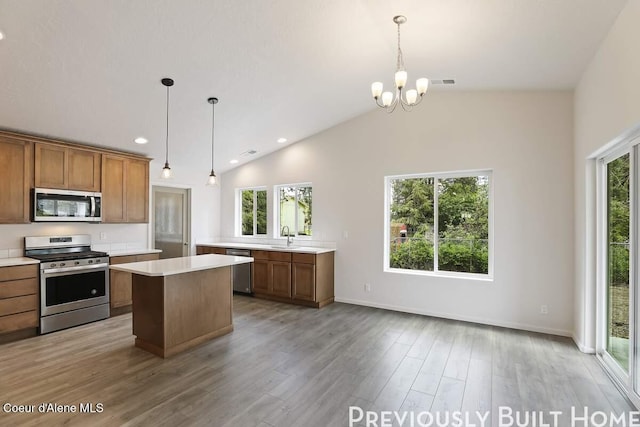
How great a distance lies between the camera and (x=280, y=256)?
5.38 metres

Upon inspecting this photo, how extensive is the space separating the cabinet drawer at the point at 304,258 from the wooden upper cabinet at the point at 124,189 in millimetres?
2484

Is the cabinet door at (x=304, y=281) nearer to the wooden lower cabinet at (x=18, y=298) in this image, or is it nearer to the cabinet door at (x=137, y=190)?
the cabinet door at (x=137, y=190)

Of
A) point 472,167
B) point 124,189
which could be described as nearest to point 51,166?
point 124,189

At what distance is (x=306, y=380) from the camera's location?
278cm

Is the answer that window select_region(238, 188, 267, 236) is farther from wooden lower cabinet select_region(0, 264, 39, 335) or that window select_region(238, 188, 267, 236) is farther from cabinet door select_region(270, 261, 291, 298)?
wooden lower cabinet select_region(0, 264, 39, 335)

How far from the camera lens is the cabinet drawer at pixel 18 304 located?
11.7 ft

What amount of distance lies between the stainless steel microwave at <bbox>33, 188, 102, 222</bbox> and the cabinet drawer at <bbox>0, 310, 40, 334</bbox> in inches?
45.1

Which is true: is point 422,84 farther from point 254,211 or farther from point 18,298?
point 18,298

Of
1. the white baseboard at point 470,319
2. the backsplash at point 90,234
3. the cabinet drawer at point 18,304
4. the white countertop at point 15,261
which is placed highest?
the backsplash at point 90,234

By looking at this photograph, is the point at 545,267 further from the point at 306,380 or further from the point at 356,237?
the point at 306,380

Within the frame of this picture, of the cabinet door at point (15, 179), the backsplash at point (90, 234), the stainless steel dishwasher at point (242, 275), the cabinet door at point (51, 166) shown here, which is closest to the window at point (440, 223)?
the stainless steel dishwasher at point (242, 275)

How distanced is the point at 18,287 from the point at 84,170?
1673 mm

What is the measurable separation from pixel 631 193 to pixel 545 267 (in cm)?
150

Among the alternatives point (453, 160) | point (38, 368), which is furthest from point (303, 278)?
point (38, 368)
